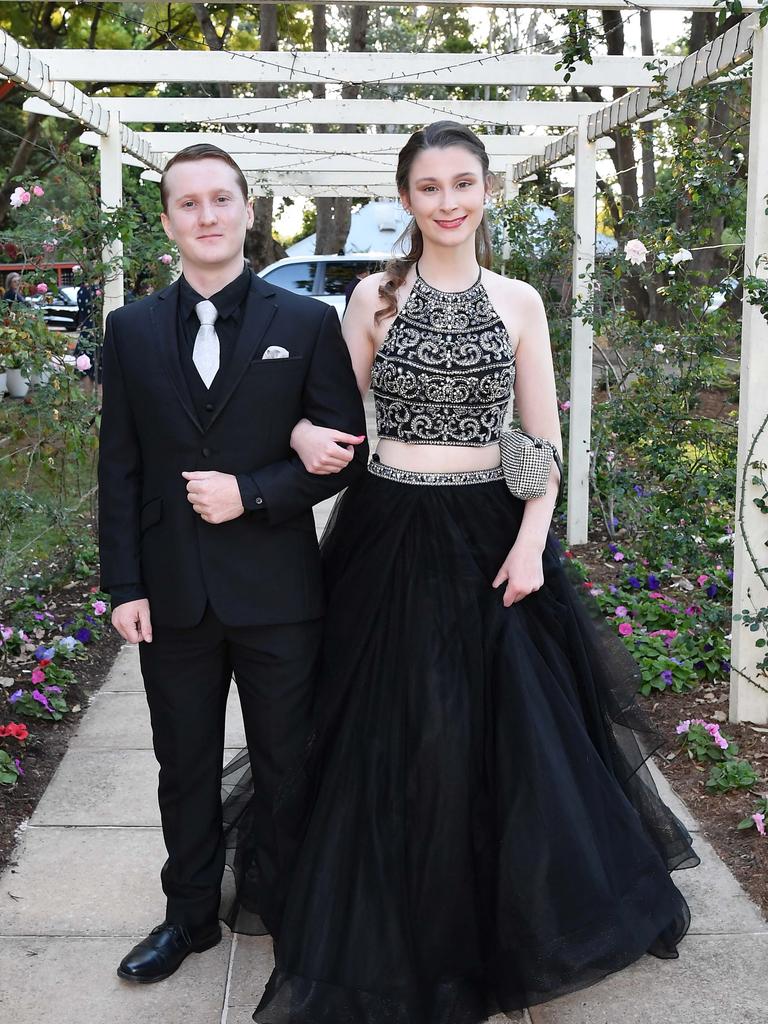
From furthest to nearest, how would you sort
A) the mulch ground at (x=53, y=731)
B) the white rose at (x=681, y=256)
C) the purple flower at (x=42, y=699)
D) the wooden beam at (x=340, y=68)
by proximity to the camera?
1. the wooden beam at (x=340, y=68)
2. the white rose at (x=681, y=256)
3. the purple flower at (x=42, y=699)
4. the mulch ground at (x=53, y=731)

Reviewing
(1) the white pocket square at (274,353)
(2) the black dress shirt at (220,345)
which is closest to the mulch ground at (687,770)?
(2) the black dress shirt at (220,345)

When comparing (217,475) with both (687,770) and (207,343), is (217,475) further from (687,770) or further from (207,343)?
(687,770)

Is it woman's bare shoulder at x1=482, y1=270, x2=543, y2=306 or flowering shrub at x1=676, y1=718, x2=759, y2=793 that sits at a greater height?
woman's bare shoulder at x1=482, y1=270, x2=543, y2=306

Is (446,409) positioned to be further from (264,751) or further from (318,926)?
(318,926)

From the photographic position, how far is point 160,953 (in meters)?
2.85

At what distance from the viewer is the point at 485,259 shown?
297 centimetres

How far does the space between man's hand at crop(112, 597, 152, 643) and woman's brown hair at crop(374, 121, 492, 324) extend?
34.4 inches

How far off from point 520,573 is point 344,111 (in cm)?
545

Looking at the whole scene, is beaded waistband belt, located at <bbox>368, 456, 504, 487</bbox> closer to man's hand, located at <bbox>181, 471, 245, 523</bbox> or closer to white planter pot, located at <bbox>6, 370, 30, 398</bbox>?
man's hand, located at <bbox>181, 471, 245, 523</bbox>

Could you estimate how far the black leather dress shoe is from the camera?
2824 millimetres

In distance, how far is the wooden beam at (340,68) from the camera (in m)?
5.82

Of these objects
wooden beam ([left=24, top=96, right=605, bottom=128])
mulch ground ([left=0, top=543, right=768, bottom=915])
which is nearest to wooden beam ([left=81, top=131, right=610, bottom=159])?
wooden beam ([left=24, top=96, right=605, bottom=128])

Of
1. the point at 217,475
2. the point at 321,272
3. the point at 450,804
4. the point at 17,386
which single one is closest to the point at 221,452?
the point at 217,475

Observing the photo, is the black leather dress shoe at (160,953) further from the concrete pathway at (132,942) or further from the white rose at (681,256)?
the white rose at (681,256)
